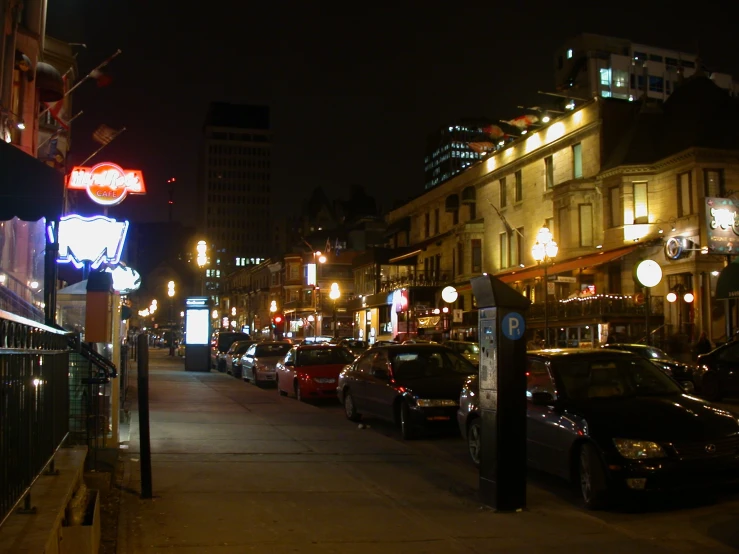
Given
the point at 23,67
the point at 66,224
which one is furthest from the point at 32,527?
the point at 23,67

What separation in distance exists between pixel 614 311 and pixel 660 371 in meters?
24.2

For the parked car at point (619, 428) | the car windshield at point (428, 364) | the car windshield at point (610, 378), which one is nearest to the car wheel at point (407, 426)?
the car windshield at point (428, 364)

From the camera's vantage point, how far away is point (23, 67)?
70.0 ft

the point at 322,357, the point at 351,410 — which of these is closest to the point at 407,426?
the point at 351,410

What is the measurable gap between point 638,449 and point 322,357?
1351 centimetres

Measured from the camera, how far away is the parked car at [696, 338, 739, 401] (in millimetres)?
18859

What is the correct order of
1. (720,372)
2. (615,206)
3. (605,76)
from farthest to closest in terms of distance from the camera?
(605,76)
(615,206)
(720,372)

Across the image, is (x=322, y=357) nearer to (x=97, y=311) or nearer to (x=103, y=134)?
(x=97, y=311)

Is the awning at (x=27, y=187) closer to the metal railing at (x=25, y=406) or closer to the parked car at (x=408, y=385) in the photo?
the metal railing at (x=25, y=406)

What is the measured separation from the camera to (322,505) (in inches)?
319

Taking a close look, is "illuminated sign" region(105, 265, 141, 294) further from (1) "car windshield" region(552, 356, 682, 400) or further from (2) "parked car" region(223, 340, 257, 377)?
(1) "car windshield" region(552, 356, 682, 400)

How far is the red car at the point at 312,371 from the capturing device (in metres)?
19.5

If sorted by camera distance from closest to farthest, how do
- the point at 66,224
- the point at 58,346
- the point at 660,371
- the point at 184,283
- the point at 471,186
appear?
the point at 58,346
the point at 660,371
the point at 66,224
the point at 471,186
the point at 184,283

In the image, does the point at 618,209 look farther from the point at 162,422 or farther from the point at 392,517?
the point at 392,517
